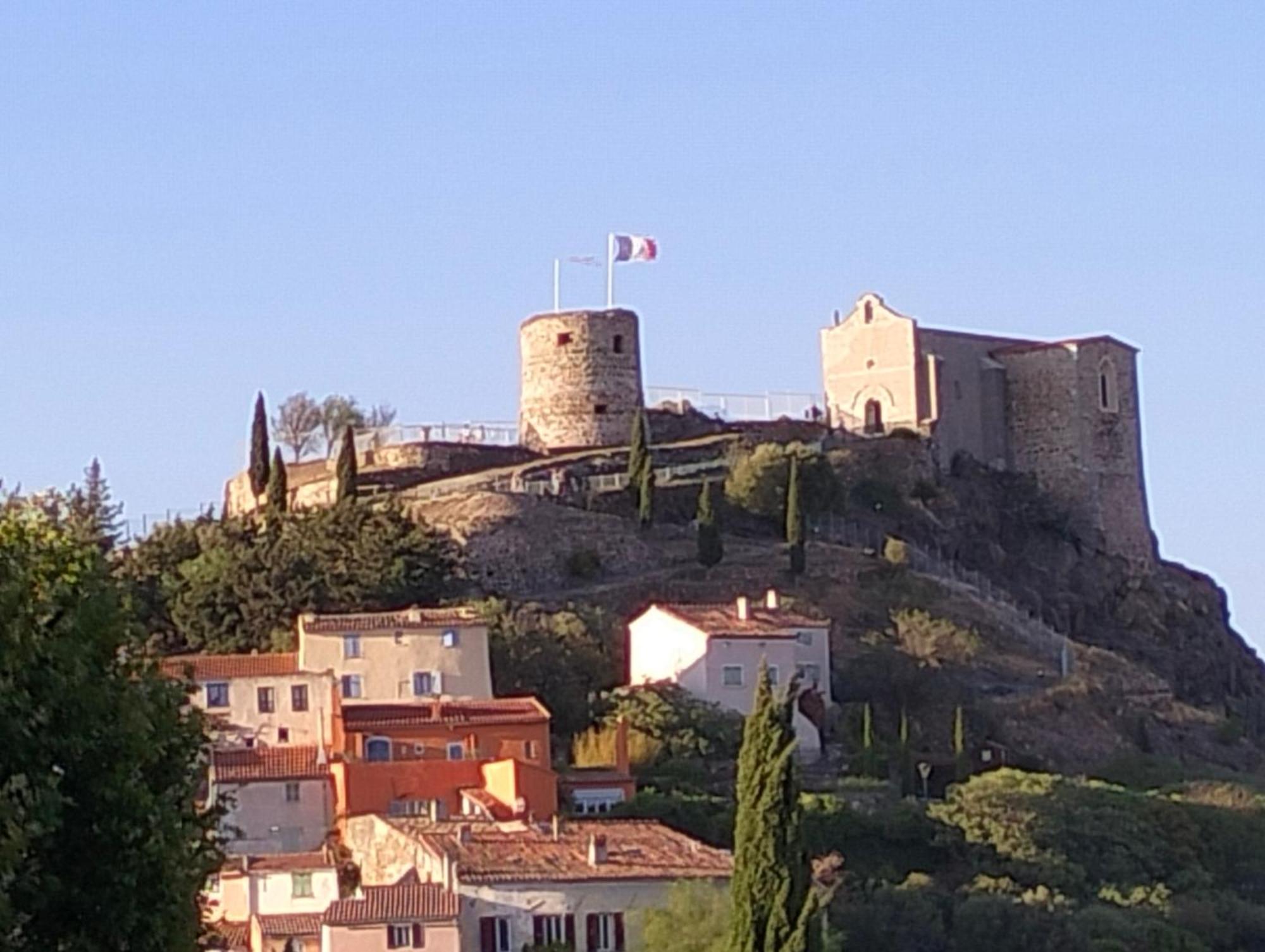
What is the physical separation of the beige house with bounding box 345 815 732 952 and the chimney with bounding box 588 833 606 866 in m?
0.02

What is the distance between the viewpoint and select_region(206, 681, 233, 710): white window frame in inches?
2549

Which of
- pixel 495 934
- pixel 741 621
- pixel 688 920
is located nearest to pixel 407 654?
pixel 741 621

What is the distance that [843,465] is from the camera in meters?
83.6

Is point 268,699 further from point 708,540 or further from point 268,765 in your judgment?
point 708,540

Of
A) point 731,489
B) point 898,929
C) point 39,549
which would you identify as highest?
point 731,489

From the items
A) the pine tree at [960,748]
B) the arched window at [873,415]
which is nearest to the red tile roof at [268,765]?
the pine tree at [960,748]

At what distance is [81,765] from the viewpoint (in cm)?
2359

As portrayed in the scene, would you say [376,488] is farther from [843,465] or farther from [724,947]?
[724,947]

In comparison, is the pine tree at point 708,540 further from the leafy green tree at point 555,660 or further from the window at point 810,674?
the window at point 810,674

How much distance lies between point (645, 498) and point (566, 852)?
73.4 feet

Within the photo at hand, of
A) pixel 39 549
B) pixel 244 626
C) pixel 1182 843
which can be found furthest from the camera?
pixel 244 626

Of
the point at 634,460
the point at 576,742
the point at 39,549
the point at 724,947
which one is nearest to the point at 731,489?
the point at 634,460

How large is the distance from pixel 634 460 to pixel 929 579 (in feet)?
23.8

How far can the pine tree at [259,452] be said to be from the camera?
8106 centimetres
